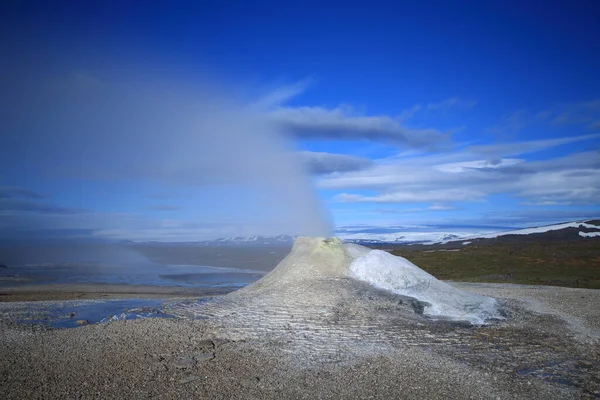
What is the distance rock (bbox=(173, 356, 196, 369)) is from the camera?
10.6 m

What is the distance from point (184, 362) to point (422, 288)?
11.6m

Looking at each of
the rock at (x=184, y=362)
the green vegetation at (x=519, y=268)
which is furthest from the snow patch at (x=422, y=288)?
the green vegetation at (x=519, y=268)

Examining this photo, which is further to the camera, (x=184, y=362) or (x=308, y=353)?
(x=308, y=353)

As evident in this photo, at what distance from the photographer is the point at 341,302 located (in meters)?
17.2

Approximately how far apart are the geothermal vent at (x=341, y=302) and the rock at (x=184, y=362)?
2.89 metres

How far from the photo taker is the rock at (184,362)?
10.6 metres

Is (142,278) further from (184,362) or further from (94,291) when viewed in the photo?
(184,362)

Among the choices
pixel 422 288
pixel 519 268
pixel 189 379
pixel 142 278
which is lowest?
pixel 519 268

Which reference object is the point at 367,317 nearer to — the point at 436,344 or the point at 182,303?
the point at 436,344

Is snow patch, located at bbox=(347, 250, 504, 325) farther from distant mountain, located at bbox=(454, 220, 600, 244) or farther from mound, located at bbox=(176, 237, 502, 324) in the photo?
distant mountain, located at bbox=(454, 220, 600, 244)

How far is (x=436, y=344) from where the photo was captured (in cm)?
1302

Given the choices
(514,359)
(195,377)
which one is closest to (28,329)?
(195,377)

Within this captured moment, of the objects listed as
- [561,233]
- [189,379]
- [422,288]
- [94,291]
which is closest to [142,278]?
[94,291]

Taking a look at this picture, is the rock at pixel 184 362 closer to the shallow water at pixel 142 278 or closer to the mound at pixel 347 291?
the mound at pixel 347 291
